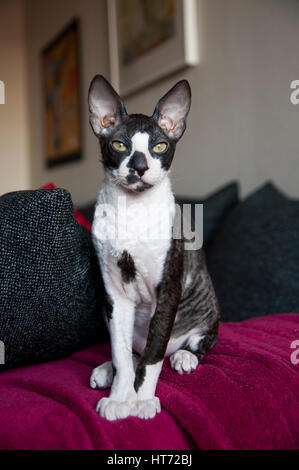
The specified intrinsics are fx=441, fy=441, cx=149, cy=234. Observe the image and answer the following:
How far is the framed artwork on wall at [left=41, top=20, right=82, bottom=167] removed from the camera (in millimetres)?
3121

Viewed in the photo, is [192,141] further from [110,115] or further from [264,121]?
[110,115]

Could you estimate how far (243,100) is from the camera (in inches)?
70.4

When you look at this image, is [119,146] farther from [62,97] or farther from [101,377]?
[62,97]

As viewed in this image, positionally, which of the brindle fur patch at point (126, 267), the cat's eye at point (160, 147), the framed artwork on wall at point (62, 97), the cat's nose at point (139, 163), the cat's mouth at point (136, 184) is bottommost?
the brindle fur patch at point (126, 267)

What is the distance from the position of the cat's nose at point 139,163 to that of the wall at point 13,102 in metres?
3.49

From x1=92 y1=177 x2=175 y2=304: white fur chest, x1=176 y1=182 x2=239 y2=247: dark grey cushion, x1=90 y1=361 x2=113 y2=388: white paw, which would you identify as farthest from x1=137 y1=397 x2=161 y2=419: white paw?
x1=176 y1=182 x2=239 y2=247: dark grey cushion

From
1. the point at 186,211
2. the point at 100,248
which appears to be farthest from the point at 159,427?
the point at 186,211

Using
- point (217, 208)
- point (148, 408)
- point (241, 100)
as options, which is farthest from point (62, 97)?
point (148, 408)

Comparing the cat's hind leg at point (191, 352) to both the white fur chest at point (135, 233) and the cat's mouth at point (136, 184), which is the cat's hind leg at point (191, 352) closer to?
the white fur chest at point (135, 233)

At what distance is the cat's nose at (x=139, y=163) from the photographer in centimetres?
78

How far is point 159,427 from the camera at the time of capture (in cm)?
67
